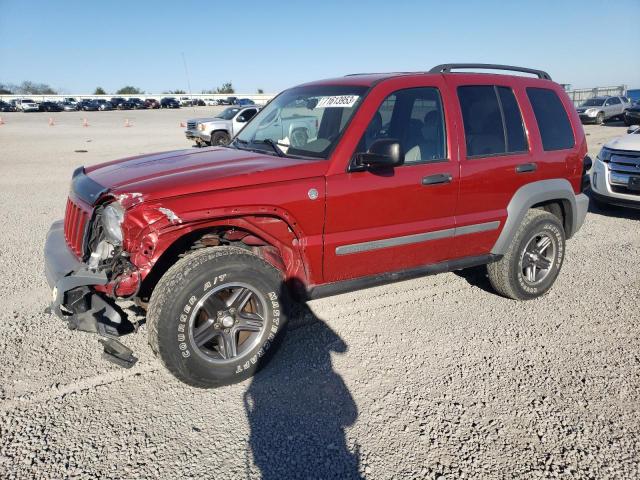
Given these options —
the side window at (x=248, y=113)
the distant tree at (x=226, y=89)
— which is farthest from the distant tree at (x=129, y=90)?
the side window at (x=248, y=113)

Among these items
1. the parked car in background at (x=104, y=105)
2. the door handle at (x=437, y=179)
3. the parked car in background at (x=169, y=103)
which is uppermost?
the door handle at (x=437, y=179)

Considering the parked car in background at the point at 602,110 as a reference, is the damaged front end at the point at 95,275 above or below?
above

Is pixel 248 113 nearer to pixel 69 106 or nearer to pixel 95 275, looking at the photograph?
pixel 95 275

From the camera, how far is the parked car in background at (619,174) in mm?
7336

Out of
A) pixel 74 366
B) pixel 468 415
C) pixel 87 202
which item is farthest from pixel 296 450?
pixel 87 202

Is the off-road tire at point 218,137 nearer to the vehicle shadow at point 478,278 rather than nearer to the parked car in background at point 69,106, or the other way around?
the vehicle shadow at point 478,278

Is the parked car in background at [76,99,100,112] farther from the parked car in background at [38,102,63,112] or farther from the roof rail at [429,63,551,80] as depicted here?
the roof rail at [429,63,551,80]

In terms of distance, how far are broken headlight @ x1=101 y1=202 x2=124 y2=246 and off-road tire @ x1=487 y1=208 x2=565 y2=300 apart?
324 centimetres

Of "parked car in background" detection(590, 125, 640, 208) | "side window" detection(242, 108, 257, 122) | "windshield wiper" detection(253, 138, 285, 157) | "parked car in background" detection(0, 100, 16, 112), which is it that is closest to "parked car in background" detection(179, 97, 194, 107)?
"parked car in background" detection(0, 100, 16, 112)

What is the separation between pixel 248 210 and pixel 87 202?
1057 mm

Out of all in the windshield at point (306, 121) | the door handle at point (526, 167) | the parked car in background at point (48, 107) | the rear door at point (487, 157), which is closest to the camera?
the windshield at point (306, 121)

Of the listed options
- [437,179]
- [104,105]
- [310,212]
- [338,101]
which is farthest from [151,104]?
[310,212]

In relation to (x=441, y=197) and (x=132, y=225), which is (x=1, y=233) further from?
(x=441, y=197)

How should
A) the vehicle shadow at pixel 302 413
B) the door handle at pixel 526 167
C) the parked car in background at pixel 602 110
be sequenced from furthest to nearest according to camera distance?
the parked car in background at pixel 602 110, the door handle at pixel 526 167, the vehicle shadow at pixel 302 413
